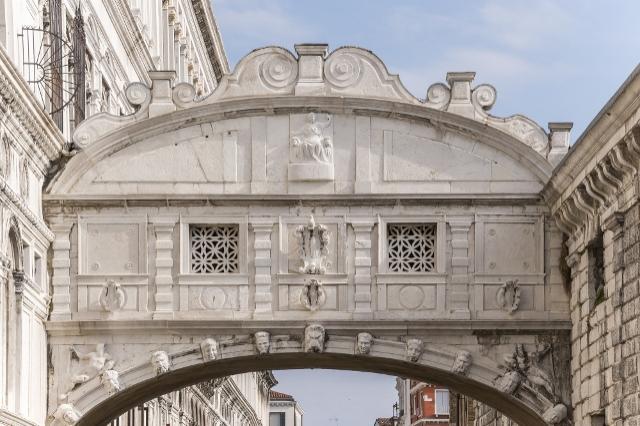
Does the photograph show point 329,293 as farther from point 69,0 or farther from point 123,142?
point 69,0

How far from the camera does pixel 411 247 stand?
93.1ft

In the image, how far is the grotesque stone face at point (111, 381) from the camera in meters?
27.8

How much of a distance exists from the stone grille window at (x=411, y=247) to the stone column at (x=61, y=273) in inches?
185

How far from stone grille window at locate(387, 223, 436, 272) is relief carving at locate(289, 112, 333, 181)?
4.23ft

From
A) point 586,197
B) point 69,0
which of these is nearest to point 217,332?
point 586,197

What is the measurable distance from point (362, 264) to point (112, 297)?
3.67 m

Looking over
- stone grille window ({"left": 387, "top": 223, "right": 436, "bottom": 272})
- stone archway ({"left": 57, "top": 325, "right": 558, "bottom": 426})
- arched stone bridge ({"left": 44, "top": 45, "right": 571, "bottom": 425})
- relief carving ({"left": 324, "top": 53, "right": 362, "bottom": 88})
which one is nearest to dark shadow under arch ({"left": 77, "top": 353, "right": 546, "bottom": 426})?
stone archway ({"left": 57, "top": 325, "right": 558, "bottom": 426})

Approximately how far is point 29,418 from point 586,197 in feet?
26.9

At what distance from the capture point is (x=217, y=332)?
2809cm

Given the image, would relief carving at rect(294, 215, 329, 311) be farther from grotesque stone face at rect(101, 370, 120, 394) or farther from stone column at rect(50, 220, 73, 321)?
stone column at rect(50, 220, 73, 321)

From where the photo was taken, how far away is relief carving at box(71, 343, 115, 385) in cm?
2792

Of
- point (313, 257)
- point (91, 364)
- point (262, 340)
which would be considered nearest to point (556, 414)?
point (313, 257)

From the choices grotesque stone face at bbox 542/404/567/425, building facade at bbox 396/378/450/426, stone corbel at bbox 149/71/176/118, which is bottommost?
grotesque stone face at bbox 542/404/567/425

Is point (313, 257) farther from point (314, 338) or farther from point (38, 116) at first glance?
point (38, 116)
